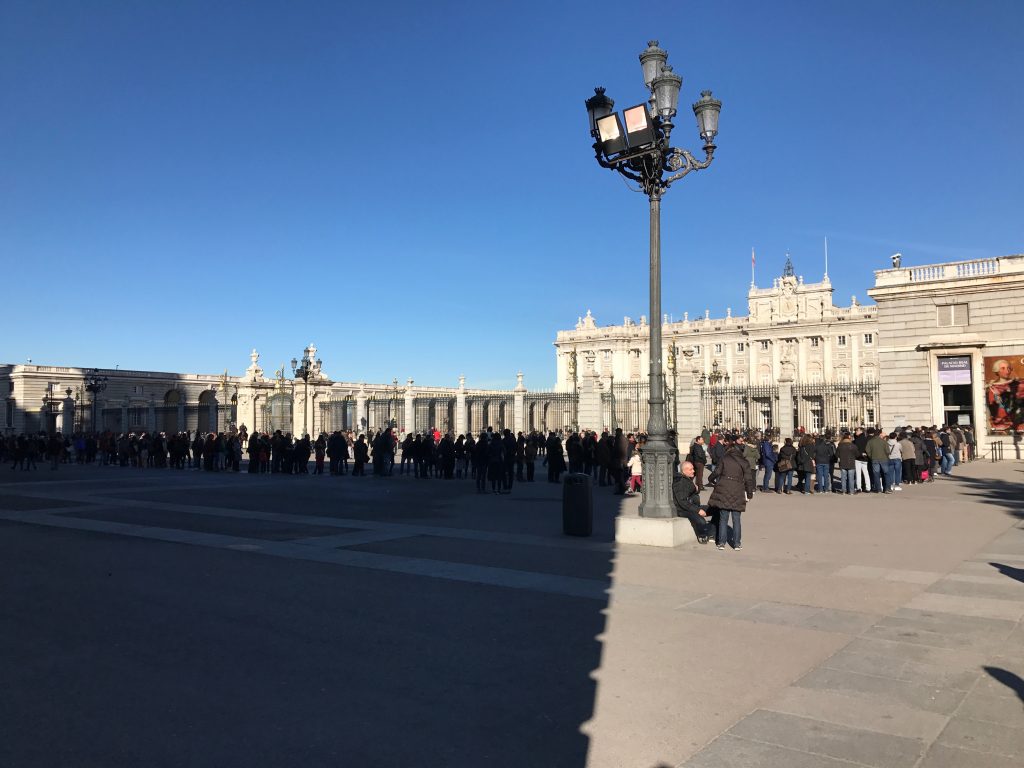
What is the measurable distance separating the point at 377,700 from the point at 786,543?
7.82 meters

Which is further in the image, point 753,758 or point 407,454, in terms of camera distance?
point 407,454

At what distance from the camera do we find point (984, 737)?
430 centimetres

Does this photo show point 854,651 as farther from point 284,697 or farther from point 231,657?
point 231,657

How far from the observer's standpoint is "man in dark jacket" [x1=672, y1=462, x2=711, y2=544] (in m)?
11.1

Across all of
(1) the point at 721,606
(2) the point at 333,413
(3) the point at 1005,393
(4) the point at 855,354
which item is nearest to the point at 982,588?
(1) the point at 721,606

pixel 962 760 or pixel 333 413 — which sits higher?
pixel 333 413

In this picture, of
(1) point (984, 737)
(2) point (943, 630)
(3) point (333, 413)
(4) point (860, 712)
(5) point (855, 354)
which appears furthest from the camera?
(5) point (855, 354)

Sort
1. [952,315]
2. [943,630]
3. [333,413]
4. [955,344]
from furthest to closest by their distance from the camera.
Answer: [333,413] < [952,315] < [955,344] < [943,630]

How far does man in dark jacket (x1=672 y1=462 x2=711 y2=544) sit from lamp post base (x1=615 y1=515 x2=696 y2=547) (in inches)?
4.2

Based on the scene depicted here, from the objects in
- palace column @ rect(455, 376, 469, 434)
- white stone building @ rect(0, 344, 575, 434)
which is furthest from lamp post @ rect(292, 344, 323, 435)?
palace column @ rect(455, 376, 469, 434)

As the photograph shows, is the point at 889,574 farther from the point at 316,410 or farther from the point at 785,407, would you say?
the point at 316,410

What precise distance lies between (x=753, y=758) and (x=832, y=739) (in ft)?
1.86

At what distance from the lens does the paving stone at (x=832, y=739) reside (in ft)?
13.4

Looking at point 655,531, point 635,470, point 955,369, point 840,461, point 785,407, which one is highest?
point 955,369
